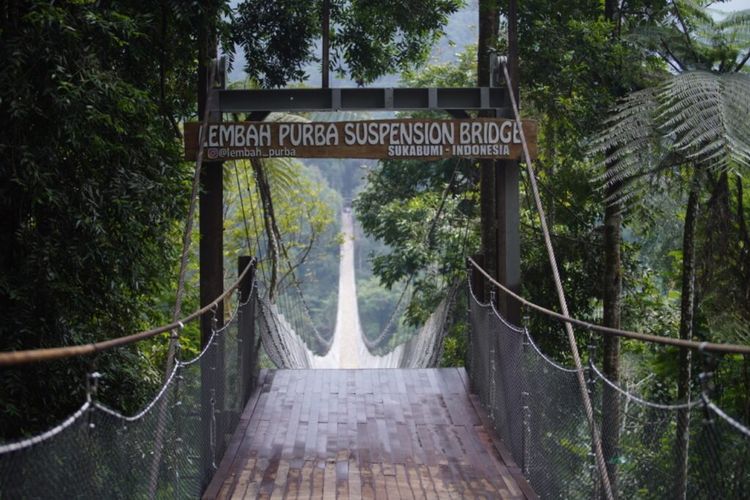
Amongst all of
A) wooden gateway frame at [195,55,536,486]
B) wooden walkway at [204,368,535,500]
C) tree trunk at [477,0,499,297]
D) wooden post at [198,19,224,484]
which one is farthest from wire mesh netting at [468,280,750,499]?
Result: tree trunk at [477,0,499,297]

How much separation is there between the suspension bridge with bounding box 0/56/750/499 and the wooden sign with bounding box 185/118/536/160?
177 mm

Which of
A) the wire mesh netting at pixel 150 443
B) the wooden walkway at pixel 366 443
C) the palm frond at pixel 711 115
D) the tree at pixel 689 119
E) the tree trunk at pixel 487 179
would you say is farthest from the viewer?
the tree trunk at pixel 487 179

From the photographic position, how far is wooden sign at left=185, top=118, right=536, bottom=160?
5941 mm

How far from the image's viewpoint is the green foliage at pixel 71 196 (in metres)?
4.45

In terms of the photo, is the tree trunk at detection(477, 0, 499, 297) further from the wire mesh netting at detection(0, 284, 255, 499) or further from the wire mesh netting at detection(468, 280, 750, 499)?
the wire mesh netting at detection(0, 284, 255, 499)

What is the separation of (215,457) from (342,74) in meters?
5.30

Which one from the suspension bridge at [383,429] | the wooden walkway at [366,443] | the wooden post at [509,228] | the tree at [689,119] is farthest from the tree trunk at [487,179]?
the wooden post at [509,228]

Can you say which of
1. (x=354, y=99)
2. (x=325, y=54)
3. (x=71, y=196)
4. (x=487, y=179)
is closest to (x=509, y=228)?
(x=354, y=99)

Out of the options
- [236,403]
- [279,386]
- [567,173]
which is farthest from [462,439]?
[567,173]

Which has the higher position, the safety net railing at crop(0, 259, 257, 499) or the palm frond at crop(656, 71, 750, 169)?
the palm frond at crop(656, 71, 750, 169)

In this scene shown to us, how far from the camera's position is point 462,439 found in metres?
5.22

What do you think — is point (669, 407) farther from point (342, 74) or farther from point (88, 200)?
point (342, 74)

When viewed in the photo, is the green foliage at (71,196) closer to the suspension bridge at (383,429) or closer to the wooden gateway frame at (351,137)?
the suspension bridge at (383,429)

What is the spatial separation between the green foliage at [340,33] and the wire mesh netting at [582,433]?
341cm
